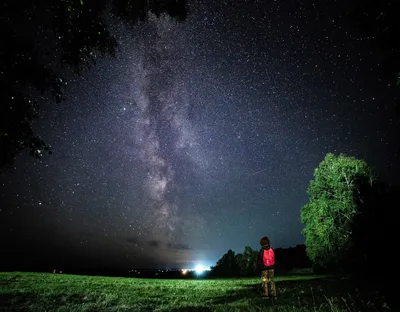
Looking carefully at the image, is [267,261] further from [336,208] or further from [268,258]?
[336,208]

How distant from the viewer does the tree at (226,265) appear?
180 feet

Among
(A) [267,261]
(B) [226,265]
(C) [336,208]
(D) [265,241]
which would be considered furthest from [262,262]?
(B) [226,265]

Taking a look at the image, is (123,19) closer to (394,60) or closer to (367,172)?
(394,60)

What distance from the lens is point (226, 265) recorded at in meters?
56.6

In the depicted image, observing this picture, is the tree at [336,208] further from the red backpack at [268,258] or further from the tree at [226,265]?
the tree at [226,265]

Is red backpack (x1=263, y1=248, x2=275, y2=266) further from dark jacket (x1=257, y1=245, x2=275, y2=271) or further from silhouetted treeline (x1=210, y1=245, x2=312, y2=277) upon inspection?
silhouetted treeline (x1=210, y1=245, x2=312, y2=277)

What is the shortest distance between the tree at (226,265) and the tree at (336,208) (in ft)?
86.3

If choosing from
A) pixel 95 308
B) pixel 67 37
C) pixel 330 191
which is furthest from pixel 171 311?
pixel 330 191

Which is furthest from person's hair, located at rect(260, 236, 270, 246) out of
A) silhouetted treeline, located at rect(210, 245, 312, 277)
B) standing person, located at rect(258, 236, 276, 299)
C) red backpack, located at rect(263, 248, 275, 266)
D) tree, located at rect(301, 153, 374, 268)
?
silhouetted treeline, located at rect(210, 245, 312, 277)

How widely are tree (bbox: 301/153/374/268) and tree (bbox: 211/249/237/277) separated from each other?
26.3 meters

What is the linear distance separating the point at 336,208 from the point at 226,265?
33.0 meters

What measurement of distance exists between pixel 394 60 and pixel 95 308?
11.6 m

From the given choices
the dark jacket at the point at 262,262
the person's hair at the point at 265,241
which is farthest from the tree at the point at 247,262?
the person's hair at the point at 265,241

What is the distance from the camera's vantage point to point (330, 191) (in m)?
31.8
